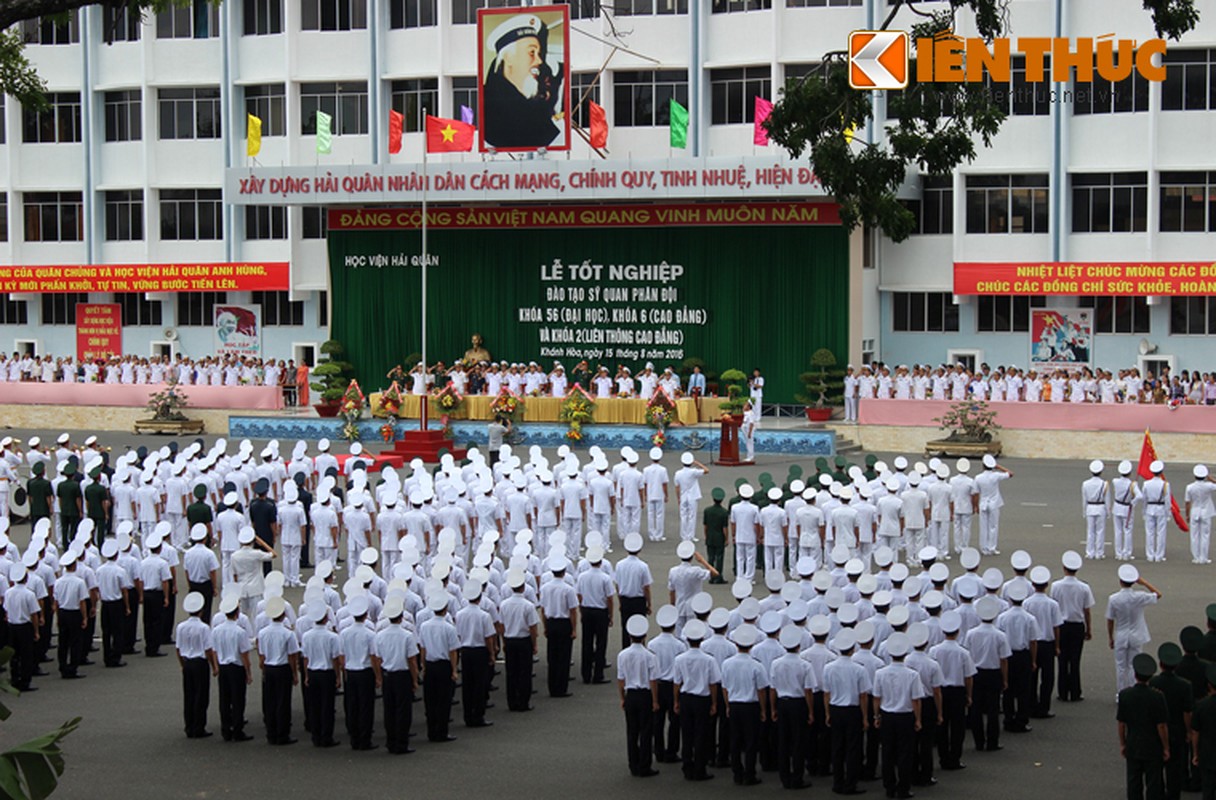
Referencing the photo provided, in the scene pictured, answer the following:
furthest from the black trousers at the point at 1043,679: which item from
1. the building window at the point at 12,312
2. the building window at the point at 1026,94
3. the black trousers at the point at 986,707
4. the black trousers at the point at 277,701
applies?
the building window at the point at 12,312

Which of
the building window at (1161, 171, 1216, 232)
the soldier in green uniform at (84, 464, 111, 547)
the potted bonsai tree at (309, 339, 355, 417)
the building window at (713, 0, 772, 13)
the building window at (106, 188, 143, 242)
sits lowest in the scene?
the soldier in green uniform at (84, 464, 111, 547)

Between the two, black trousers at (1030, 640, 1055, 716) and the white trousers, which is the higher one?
the white trousers

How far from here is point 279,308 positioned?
4328 centimetres

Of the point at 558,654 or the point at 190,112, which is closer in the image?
the point at 558,654

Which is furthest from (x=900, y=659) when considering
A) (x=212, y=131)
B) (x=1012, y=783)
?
(x=212, y=131)

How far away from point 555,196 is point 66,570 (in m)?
21.9

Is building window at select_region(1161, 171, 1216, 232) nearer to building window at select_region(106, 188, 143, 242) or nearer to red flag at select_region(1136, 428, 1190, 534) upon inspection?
red flag at select_region(1136, 428, 1190, 534)

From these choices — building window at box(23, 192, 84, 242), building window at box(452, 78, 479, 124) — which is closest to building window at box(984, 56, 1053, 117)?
building window at box(452, 78, 479, 124)

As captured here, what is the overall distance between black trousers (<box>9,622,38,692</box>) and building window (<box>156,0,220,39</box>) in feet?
100

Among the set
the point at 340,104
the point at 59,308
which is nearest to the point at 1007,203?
the point at 340,104

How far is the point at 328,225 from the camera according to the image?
1594 inches

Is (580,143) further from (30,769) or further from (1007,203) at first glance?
(30,769)

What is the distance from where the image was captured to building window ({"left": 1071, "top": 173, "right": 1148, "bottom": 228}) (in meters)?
35.3

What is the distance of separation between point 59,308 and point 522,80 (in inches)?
706
